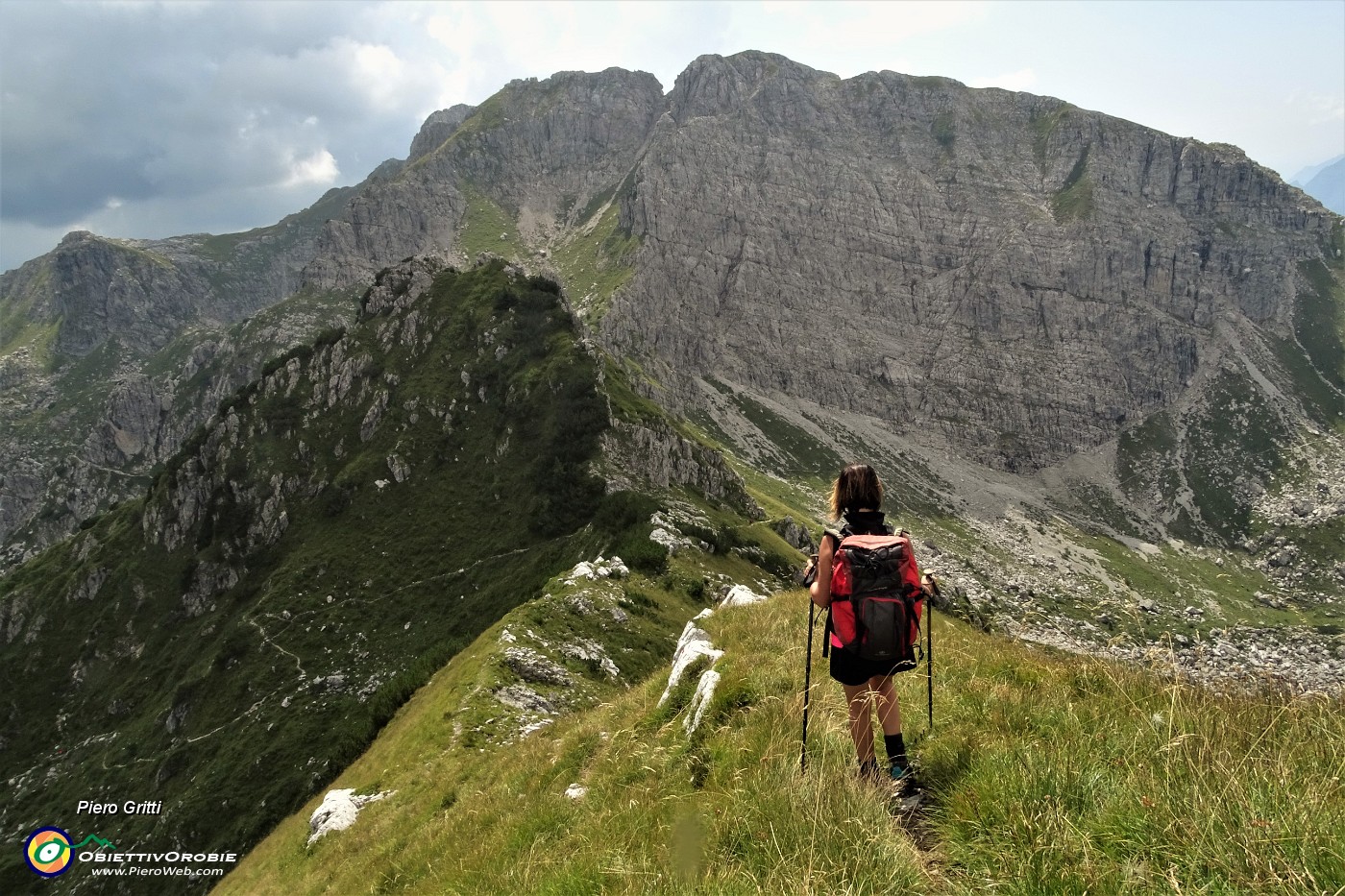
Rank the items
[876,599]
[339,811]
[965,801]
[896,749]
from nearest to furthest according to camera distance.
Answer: [965,801], [876,599], [896,749], [339,811]

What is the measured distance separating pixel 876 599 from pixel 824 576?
2.01ft

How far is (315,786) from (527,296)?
8627 cm

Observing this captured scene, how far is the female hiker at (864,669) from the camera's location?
687 centimetres

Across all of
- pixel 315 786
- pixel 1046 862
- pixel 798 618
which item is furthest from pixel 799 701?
pixel 315 786

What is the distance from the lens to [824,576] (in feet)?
23.7

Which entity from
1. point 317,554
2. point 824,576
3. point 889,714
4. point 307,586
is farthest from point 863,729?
point 317,554

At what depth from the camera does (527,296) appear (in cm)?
11925

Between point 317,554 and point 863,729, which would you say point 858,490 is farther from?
point 317,554

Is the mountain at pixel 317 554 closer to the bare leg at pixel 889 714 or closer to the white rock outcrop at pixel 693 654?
the white rock outcrop at pixel 693 654

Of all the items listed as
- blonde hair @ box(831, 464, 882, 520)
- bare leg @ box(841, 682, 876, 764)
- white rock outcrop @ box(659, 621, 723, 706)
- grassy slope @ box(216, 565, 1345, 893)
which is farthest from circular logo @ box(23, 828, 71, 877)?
blonde hair @ box(831, 464, 882, 520)

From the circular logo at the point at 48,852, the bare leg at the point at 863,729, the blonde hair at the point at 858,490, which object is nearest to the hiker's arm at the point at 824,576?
the blonde hair at the point at 858,490

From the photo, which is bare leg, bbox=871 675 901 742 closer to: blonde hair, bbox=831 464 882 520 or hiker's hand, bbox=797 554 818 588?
hiker's hand, bbox=797 554 818 588

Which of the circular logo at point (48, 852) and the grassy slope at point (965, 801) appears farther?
the circular logo at point (48, 852)

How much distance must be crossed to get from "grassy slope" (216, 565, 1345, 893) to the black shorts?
33.7 inches
